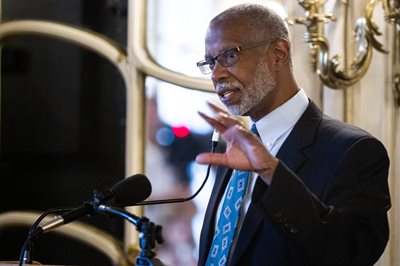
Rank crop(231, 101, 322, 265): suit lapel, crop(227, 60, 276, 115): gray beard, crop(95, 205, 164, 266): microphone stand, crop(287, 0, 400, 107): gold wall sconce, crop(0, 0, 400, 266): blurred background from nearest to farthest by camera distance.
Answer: crop(95, 205, 164, 266): microphone stand
crop(231, 101, 322, 265): suit lapel
crop(227, 60, 276, 115): gray beard
crop(287, 0, 400, 107): gold wall sconce
crop(0, 0, 400, 266): blurred background

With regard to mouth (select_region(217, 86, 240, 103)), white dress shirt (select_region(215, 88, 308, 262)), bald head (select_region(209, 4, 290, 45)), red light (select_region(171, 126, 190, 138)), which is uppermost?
bald head (select_region(209, 4, 290, 45))

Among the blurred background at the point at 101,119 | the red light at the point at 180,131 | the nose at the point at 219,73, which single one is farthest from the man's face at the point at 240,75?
the red light at the point at 180,131

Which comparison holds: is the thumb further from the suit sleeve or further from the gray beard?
the gray beard

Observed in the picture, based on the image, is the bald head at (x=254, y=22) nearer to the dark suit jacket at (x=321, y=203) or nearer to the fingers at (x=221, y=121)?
the dark suit jacket at (x=321, y=203)

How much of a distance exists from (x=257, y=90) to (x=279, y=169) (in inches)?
15.1

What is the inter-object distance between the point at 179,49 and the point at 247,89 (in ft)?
4.17

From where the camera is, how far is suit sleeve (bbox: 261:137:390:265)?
4.86 ft

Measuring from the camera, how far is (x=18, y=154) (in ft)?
11.3

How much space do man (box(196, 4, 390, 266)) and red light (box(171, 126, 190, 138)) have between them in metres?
1.07

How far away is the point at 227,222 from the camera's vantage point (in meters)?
1.81

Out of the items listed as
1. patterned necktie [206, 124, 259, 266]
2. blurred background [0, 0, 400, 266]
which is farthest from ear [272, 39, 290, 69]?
blurred background [0, 0, 400, 266]

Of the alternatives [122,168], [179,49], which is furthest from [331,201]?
[122,168]

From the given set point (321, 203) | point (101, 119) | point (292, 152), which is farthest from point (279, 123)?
point (101, 119)

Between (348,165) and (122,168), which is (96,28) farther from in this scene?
(348,165)
